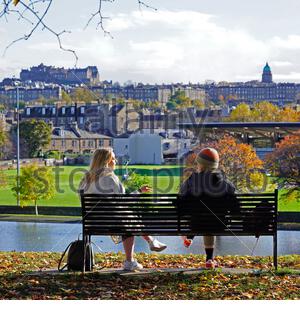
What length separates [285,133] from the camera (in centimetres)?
4222

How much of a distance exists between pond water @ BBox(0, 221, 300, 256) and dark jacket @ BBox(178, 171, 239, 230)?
20.8 feet

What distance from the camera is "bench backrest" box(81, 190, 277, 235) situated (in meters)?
4.48

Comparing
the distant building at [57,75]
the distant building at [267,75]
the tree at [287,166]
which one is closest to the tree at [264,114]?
the distant building at [267,75]

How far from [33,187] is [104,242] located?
18.6m

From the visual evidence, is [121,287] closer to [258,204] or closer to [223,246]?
[258,204]

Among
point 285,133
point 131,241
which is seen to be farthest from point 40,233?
point 285,133

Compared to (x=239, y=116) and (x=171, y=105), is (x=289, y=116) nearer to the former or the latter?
(x=239, y=116)

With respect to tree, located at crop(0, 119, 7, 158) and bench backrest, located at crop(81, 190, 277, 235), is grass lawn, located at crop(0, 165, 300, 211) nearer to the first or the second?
tree, located at crop(0, 119, 7, 158)

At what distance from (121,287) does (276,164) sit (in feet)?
84.5

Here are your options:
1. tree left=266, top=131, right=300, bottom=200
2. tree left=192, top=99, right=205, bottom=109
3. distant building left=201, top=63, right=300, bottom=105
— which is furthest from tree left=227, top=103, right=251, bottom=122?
tree left=266, top=131, right=300, bottom=200

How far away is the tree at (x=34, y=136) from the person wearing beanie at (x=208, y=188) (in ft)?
147

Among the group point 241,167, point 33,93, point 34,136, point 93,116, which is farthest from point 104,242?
point 33,93

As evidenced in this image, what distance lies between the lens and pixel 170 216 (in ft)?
14.9

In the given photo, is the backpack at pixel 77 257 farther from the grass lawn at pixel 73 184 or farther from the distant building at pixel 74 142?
the distant building at pixel 74 142
